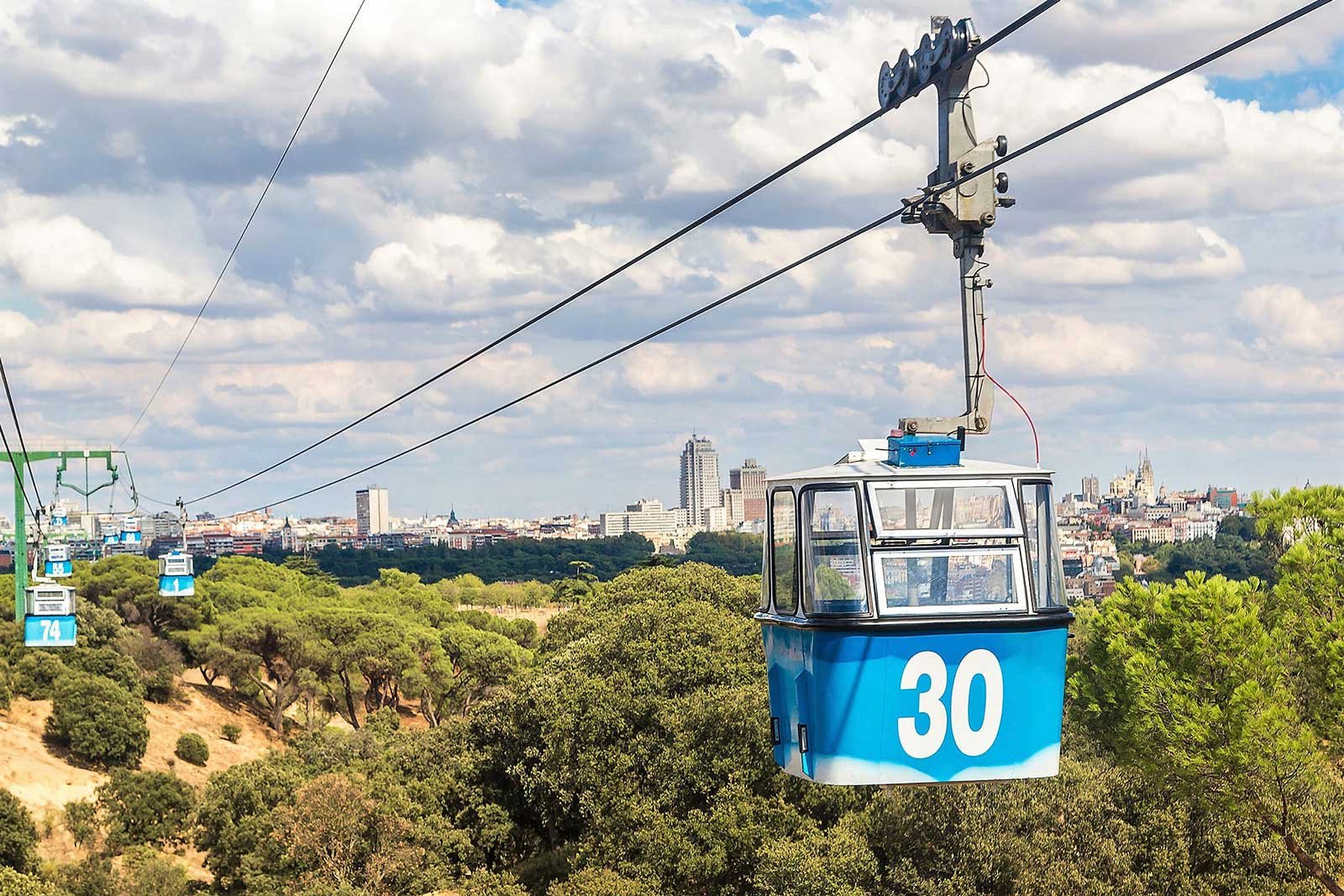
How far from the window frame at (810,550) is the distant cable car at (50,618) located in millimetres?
27612

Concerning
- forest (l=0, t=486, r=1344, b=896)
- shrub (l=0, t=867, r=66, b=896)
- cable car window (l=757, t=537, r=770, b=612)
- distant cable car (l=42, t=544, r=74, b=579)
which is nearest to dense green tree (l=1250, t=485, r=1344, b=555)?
forest (l=0, t=486, r=1344, b=896)

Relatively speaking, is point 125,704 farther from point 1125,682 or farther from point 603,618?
point 1125,682

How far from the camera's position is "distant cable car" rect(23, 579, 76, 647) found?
115ft

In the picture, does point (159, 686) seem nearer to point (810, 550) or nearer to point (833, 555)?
point (810, 550)

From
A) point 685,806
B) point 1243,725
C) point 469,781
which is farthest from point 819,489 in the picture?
point 469,781

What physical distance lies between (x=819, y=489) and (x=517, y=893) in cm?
2545

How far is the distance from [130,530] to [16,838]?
429 inches

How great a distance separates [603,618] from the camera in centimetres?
4666

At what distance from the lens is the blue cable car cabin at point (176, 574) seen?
4078 cm

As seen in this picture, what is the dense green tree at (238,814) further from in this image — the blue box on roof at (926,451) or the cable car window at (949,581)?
the blue box on roof at (926,451)

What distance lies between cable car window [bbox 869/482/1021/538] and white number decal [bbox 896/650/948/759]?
1041mm

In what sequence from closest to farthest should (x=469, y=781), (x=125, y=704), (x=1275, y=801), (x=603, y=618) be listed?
(x=1275, y=801), (x=469, y=781), (x=603, y=618), (x=125, y=704)

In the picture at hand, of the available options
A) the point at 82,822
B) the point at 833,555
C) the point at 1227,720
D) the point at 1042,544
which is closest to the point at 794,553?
the point at 833,555

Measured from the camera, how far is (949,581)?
Result: 39.5ft
